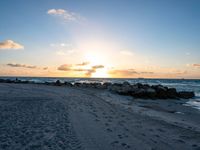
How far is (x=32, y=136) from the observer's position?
5.97 metres

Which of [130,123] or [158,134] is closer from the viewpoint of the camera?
[158,134]

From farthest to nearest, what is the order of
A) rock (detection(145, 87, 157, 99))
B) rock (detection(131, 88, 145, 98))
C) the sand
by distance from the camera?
1. rock (detection(131, 88, 145, 98))
2. rock (detection(145, 87, 157, 99))
3. the sand

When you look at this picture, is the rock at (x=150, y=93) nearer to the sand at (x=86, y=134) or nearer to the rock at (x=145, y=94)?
the rock at (x=145, y=94)

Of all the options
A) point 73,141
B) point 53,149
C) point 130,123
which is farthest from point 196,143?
point 53,149

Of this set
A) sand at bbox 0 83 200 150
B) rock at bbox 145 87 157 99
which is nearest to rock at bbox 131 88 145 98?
rock at bbox 145 87 157 99

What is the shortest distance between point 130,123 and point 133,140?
218 centimetres

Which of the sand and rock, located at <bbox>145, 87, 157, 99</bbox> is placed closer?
the sand

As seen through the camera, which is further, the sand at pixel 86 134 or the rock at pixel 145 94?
the rock at pixel 145 94

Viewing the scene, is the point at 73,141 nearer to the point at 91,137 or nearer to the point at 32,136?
the point at 91,137

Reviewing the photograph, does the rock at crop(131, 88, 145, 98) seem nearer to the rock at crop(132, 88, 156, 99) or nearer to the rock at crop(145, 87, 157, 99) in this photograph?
the rock at crop(132, 88, 156, 99)

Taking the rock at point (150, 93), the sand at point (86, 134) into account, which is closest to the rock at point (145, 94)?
the rock at point (150, 93)

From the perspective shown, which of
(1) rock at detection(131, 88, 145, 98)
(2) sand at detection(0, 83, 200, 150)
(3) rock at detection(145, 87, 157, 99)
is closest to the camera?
(2) sand at detection(0, 83, 200, 150)

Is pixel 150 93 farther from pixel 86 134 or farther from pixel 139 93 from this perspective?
pixel 86 134

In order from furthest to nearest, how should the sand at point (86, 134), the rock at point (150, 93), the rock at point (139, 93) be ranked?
the rock at point (139, 93) < the rock at point (150, 93) < the sand at point (86, 134)
